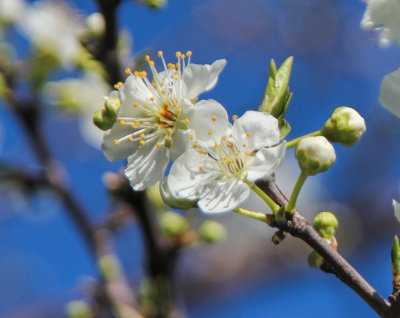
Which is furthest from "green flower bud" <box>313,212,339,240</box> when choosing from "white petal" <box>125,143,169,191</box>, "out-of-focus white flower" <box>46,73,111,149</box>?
"out-of-focus white flower" <box>46,73,111,149</box>

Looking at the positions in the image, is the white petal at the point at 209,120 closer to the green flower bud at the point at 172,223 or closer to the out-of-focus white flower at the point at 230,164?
the out-of-focus white flower at the point at 230,164

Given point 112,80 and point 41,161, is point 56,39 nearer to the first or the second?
point 41,161

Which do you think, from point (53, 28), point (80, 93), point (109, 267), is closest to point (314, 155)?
point (109, 267)

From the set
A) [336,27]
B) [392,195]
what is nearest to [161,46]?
[336,27]

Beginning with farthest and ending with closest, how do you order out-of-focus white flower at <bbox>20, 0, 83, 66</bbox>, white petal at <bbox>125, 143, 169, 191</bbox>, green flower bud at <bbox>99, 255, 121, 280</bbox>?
1. out-of-focus white flower at <bbox>20, 0, 83, 66</bbox>
2. green flower bud at <bbox>99, 255, 121, 280</bbox>
3. white petal at <bbox>125, 143, 169, 191</bbox>

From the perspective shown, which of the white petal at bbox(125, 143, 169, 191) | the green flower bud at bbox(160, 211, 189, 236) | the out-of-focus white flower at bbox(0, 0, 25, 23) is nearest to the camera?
the white petal at bbox(125, 143, 169, 191)

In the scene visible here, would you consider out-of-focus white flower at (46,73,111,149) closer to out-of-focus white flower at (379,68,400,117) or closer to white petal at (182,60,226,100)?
white petal at (182,60,226,100)
